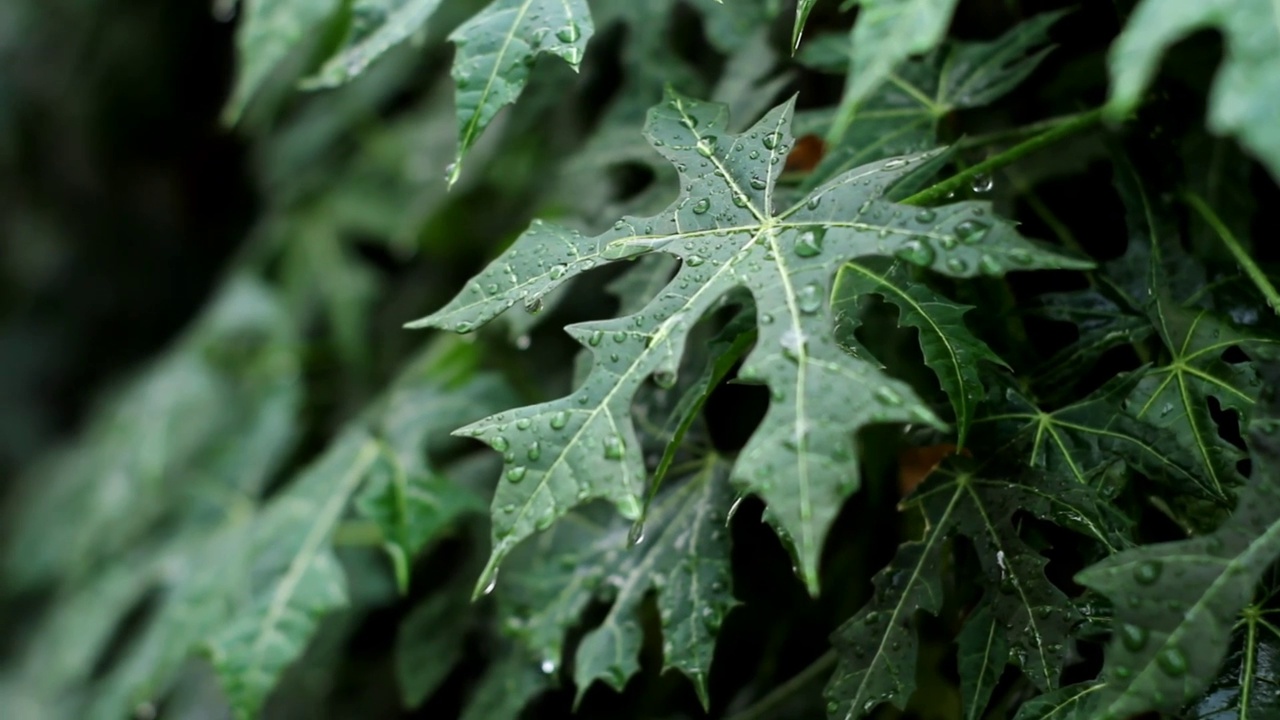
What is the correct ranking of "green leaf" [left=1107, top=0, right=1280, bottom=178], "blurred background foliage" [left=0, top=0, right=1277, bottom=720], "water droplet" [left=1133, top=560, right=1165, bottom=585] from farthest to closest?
1. "blurred background foliage" [left=0, top=0, right=1277, bottom=720]
2. "water droplet" [left=1133, top=560, right=1165, bottom=585]
3. "green leaf" [left=1107, top=0, right=1280, bottom=178]

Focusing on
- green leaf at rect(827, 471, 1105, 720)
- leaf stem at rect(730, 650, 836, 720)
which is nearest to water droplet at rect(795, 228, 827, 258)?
green leaf at rect(827, 471, 1105, 720)

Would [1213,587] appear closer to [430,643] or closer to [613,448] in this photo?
[613,448]

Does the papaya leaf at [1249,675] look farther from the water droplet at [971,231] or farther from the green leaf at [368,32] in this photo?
the green leaf at [368,32]

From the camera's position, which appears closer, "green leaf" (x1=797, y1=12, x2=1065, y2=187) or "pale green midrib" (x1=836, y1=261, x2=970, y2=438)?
"pale green midrib" (x1=836, y1=261, x2=970, y2=438)

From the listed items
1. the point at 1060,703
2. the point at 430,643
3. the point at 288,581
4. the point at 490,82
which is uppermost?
the point at 490,82

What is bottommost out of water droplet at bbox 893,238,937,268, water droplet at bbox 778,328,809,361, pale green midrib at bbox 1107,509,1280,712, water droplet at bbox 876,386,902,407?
pale green midrib at bbox 1107,509,1280,712

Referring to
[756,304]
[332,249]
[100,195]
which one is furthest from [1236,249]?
[100,195]

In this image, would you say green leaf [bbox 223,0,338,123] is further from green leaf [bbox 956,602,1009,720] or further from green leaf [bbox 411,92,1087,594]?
green leaf [bbox 956,602,1009,720]

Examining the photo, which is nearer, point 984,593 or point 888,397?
point 888,397
